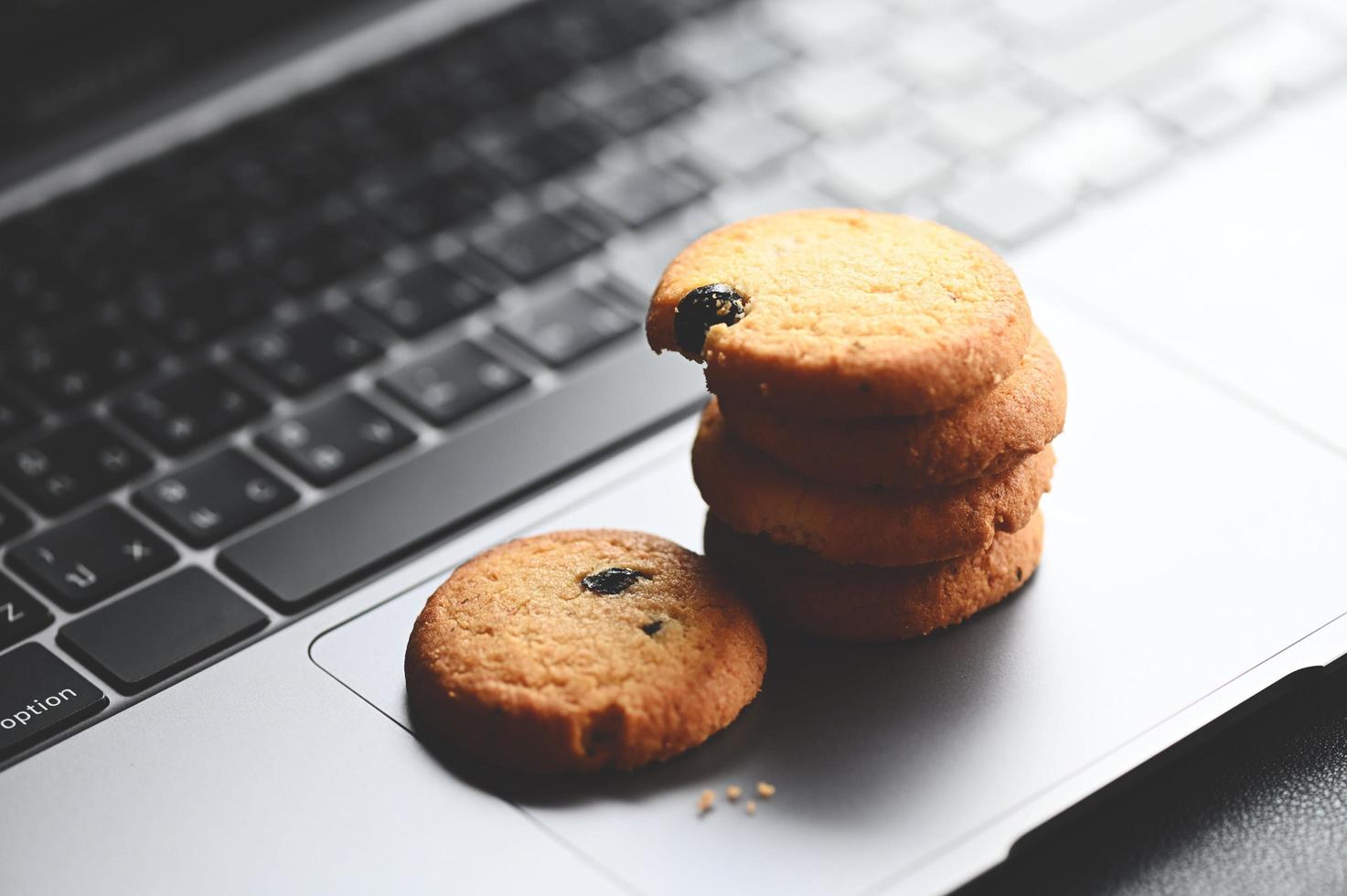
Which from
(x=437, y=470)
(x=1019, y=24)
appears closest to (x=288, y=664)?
(x=437, y=470)

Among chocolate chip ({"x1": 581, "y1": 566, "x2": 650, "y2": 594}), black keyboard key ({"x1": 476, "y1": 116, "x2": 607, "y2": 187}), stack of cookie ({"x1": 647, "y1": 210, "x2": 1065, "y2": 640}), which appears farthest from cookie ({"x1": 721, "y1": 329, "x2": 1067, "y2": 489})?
black keyboard key ({"x1": 476, "y1": 116, "x2": 607, "y2": 187})

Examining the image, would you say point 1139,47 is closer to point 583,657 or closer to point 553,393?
point 553,393

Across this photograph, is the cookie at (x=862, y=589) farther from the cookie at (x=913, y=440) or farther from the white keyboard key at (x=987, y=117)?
the white keyboard key at (x=987, y=117)

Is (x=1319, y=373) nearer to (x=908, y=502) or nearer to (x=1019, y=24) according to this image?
(x=908, y=502)

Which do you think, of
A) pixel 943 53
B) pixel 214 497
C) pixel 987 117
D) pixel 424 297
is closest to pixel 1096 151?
pixel 987 117

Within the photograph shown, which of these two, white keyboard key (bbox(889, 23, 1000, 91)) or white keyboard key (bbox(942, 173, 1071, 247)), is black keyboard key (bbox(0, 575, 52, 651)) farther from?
white keyboard key (bbox(889, 23, 1000, 91))

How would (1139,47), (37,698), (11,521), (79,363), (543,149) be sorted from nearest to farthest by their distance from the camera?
(37,698) → (11,521) → (79,363) → (543,149) → (1139,47)
